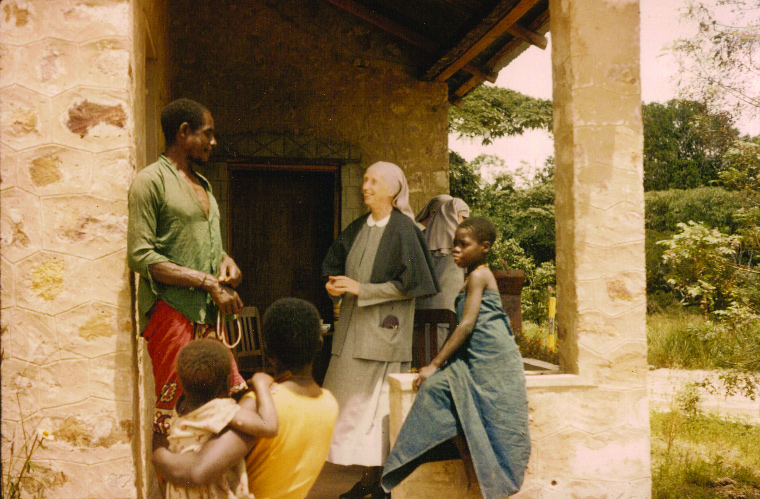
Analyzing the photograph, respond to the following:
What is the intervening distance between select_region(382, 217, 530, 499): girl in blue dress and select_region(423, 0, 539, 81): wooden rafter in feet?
8.04

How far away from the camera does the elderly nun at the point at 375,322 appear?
3.44 metres

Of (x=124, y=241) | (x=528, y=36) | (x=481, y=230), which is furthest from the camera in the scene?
(x=528, y=36)

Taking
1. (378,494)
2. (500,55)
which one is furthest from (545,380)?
(500,55)

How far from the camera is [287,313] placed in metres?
1.88

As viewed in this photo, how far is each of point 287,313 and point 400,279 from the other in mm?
1681

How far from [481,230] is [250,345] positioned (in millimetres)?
3670

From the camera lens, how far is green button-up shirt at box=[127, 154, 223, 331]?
2340 mm

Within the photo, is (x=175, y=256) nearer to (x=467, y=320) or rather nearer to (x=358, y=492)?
(x=467, y=320)

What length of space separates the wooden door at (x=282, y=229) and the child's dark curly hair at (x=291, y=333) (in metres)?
4.52

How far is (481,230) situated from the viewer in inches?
115

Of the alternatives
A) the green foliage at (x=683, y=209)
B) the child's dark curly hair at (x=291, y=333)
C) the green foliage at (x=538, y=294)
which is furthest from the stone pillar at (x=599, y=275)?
the green foliage at (x=683, y=209)

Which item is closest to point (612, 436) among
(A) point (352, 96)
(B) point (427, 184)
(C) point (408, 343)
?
(C) point (408, 343)

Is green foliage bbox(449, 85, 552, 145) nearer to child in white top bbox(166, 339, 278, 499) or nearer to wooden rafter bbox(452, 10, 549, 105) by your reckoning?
wooden rafter bbox(452, 10, 549, 105)

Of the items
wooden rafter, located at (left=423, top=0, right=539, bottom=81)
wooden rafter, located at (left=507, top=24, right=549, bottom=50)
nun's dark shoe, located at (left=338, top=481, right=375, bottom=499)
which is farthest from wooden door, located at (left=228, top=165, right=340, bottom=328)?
nun's dark shoe, located at (left=338, top=481, right=375, bottom=499)
